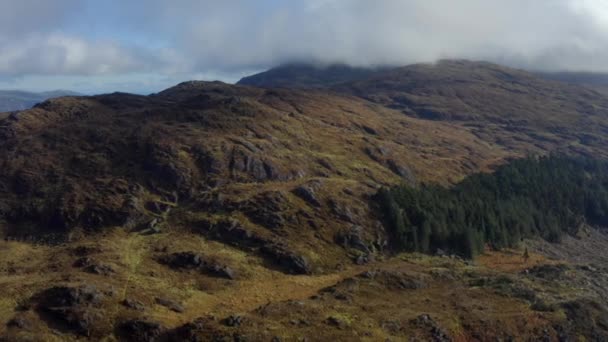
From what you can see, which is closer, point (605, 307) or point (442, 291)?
point (605, 307)

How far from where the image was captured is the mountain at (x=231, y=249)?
75.5 metres

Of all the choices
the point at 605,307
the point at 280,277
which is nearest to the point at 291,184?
the point at 280,277

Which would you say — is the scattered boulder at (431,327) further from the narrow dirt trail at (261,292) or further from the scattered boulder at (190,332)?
the scattered boulder at (190,332)

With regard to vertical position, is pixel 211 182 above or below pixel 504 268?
above

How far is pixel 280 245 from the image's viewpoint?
336ft

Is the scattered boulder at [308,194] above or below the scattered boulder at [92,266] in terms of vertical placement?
above

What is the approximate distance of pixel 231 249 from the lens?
102 meters

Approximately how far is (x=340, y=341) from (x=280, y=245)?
34.2 metres

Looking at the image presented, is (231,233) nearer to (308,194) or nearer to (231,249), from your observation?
(231,249)

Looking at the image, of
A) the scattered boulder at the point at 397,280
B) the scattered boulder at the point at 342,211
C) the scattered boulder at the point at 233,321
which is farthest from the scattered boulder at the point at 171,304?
the scattered boulder at the point at 342,211

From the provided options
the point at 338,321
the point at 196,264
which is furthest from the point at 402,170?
the point at 338,321

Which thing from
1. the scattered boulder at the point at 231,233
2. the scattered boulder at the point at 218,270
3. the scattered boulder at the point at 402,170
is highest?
the scattered boulder at the point at 402,170

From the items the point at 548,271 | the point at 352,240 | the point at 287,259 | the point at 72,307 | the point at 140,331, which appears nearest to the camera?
the point at 140,331

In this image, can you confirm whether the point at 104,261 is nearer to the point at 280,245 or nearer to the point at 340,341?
the point at 280,245
